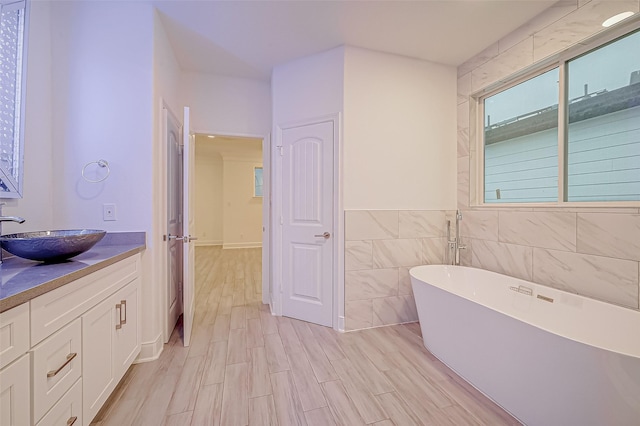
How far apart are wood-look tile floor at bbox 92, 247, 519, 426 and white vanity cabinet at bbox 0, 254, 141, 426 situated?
0.31 metres

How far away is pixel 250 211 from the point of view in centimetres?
749

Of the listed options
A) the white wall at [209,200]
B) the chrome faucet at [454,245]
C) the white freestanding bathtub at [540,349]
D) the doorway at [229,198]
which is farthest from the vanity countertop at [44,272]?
the white wall at [209,200]

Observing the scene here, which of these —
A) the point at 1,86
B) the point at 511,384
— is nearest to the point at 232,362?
the point at 511,384

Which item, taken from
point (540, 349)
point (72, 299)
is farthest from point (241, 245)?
point (540, 349)

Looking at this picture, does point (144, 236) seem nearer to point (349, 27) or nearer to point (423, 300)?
point (423, 300)

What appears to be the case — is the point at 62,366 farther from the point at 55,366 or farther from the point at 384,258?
the point at 384,258

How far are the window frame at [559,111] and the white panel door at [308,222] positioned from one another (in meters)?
1.59

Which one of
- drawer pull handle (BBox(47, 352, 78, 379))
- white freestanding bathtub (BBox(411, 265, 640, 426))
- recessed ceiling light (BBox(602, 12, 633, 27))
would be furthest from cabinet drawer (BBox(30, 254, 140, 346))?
recessed ceiling light (BBox(602, 12, 633, 27))

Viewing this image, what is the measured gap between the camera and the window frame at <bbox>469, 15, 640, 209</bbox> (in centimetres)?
176

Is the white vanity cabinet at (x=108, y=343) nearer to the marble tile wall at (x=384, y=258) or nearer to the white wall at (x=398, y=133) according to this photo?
the marble tile wall at (x=384, y=258)

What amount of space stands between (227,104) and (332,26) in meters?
1.57

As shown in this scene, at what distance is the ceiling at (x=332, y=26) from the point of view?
2.02m

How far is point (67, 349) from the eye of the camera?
1114 millimetres

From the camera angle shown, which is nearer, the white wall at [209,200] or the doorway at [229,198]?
the doorway at [229,198]
